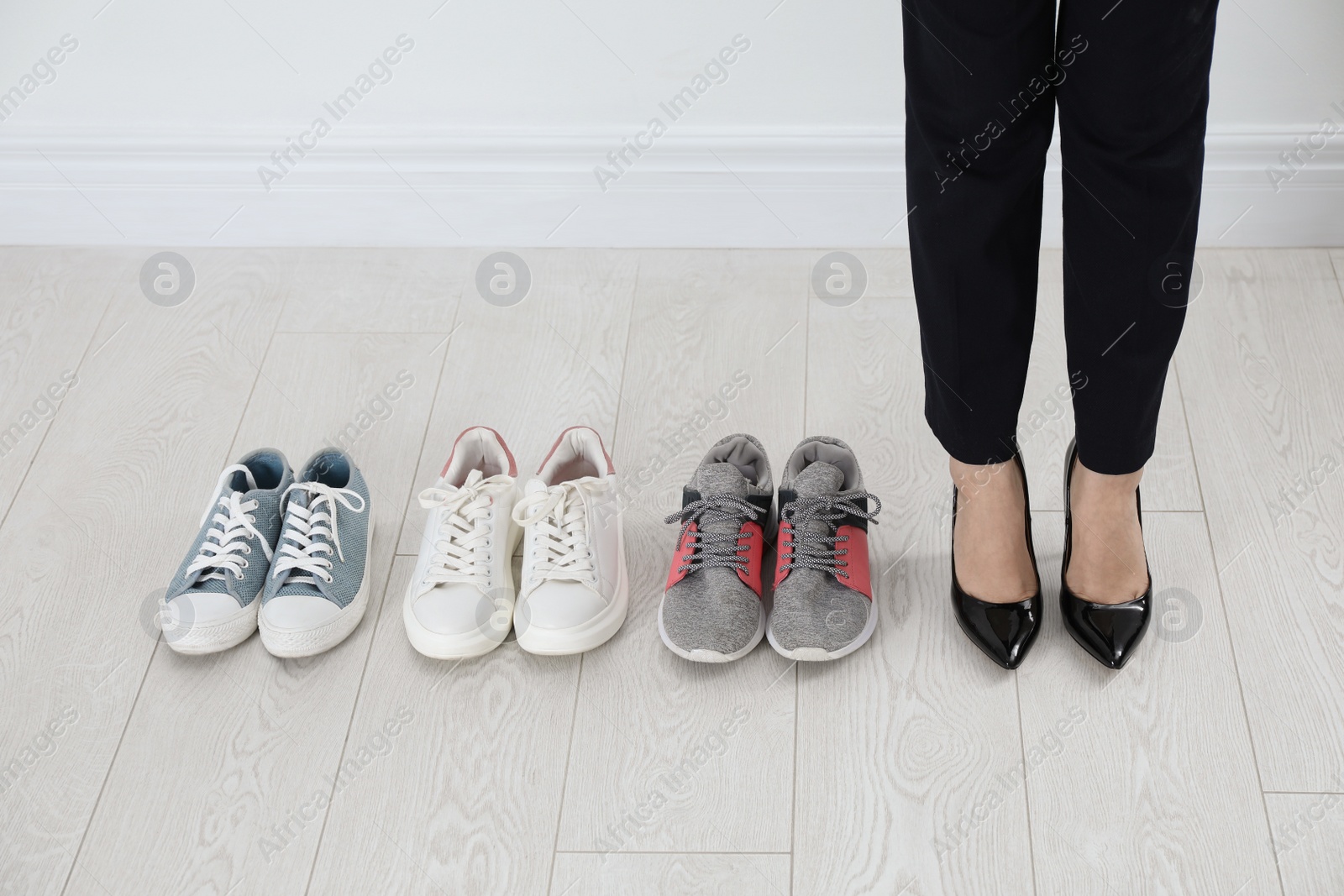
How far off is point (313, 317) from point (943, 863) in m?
1.10

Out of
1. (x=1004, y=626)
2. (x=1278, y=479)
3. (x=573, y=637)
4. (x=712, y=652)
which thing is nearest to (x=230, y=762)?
(x=573, y=637)

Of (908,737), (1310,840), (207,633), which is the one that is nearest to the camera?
(1310,840)

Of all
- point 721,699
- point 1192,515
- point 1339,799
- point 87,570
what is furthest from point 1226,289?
point 87,570

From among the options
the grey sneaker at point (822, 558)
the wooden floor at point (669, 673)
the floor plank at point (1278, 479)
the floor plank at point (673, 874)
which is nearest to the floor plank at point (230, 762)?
the wooden floor at point (669, 673)

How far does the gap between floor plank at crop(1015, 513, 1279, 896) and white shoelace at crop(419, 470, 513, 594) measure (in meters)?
0.55

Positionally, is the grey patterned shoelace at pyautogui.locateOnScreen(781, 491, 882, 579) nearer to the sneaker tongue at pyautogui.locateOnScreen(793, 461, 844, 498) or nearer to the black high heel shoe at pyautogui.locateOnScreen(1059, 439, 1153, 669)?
the sneaker tongue at pyautogui.locateOnScreen(793, 461, 844, 498)

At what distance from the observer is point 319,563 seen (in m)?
1.12

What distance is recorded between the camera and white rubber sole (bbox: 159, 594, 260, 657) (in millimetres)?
1088

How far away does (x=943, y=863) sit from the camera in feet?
2.96

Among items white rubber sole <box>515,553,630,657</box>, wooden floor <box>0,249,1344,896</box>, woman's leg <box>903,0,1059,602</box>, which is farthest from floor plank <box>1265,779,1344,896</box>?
white rubber sole <box>515,553,630,657</box>

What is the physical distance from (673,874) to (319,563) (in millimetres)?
486

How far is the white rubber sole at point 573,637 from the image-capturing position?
106 cm

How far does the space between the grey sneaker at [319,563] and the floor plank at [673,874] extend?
Answer: 352mm

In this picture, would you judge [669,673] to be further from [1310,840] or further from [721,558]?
[1310,840]
